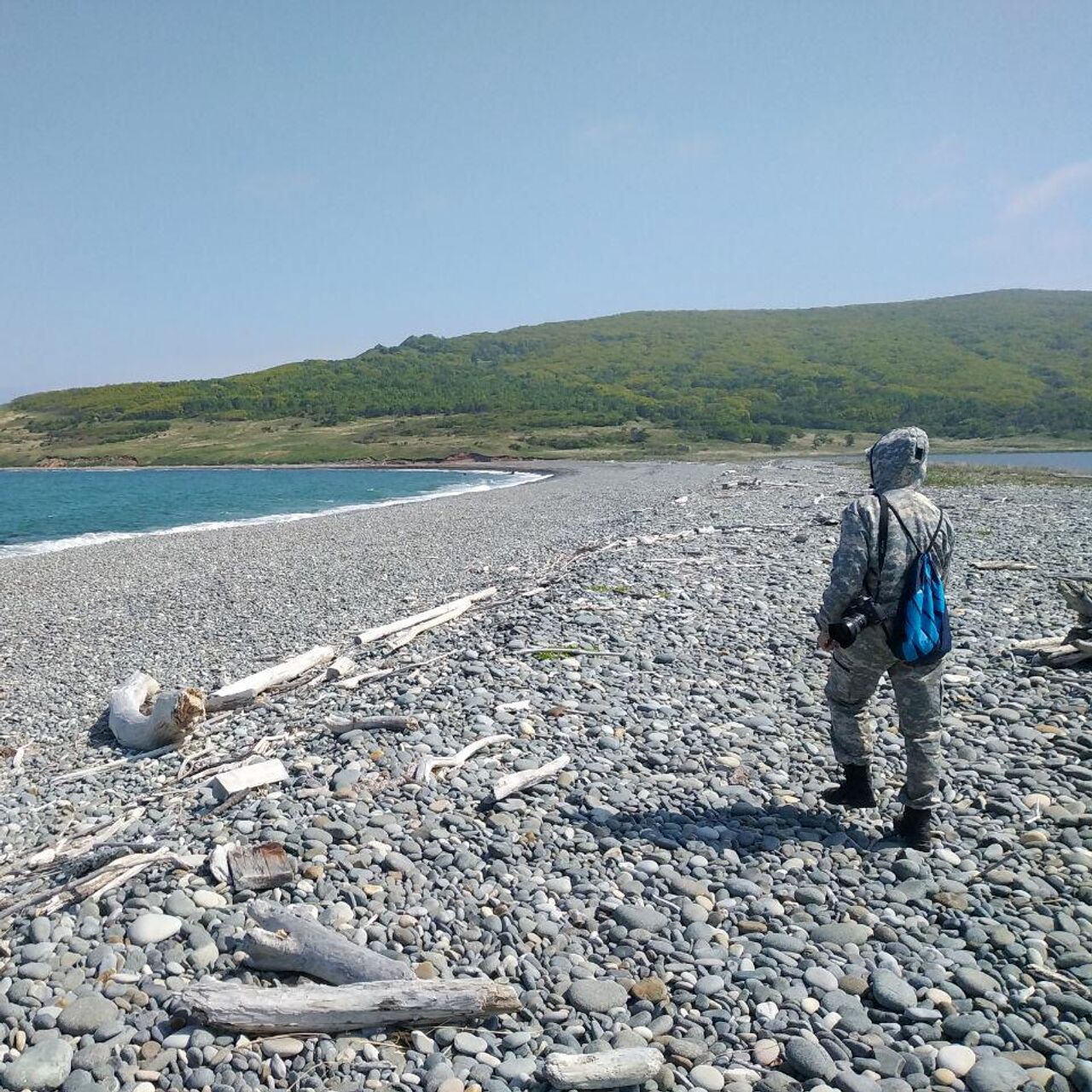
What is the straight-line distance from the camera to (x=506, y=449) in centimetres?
9794

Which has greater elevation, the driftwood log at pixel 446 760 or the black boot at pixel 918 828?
the driftwood log at pixel 446 760

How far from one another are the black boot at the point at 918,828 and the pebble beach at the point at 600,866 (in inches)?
5.4

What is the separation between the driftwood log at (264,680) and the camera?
9.98 metres

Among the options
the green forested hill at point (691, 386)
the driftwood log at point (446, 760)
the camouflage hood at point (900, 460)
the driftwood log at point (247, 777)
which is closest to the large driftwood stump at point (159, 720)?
the driftwood log at point (247, 777)

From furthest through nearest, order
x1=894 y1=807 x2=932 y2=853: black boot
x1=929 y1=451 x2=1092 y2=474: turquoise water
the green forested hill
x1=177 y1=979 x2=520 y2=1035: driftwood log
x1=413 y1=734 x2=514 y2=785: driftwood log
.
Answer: the green forested hill
x1=929 y1=451 x2=1092 y2=474: turquoise water
x1=413 y1=734 x2=514 y2=785: driftwood log
x1=894 y1=807 x2=932 y2=853: black boot
x1=177 y1=979 x2=520 y2=1035: driftwood log

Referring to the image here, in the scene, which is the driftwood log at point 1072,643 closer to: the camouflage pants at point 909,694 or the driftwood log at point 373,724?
the camouflage pants at point 909,694

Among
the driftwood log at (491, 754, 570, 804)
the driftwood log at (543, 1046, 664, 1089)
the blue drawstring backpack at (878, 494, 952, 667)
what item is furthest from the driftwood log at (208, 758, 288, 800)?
the blue drawstring backpack at (878, 494, 952, 667)

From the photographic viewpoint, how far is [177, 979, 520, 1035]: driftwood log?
4148 millimetres

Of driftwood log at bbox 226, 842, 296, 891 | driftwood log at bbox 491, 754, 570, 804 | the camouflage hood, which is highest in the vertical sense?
the camouflage hood

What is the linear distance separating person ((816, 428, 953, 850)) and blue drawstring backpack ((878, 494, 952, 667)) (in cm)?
3

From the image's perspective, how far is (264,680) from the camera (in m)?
10.5

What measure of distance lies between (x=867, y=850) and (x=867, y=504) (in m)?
2.37

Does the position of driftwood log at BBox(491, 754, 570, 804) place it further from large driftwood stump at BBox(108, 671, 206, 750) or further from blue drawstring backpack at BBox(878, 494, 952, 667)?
large driftwood stump at BBox(108, 671, 206, 750)

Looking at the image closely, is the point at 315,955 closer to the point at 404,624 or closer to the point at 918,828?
the point at 918,828
